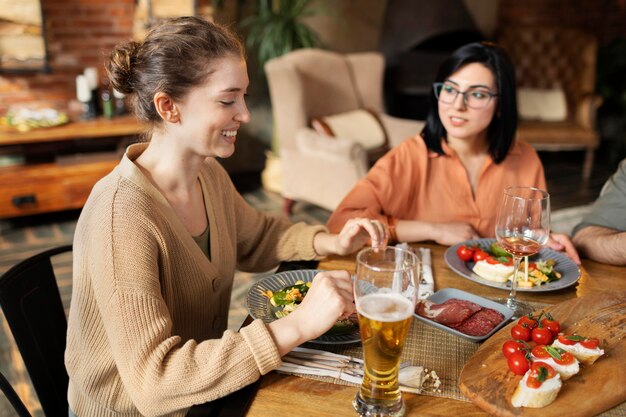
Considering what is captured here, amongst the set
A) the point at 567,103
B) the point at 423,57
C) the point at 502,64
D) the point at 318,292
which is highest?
the point at 502,64

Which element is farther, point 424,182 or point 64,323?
point 424,182

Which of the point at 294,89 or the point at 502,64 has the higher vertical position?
the point at 502,64

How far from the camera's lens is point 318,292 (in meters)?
1.07

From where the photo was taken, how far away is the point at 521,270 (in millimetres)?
1428

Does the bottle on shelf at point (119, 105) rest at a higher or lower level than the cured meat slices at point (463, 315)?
lower

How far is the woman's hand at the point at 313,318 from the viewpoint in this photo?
41.1 inches

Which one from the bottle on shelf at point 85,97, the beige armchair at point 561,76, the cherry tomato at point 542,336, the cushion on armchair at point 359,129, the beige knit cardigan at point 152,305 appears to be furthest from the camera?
the beige armchair at point 561,76

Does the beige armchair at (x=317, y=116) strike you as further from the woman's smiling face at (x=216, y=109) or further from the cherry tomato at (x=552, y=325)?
the cherry tomato at (x=552, y=325)

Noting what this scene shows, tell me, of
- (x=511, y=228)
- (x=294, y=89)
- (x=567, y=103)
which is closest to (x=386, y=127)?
(x=294, y=89)

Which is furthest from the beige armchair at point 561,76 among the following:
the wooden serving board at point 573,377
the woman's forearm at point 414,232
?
the wooden serving board at point 573,377

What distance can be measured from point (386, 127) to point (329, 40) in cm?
134

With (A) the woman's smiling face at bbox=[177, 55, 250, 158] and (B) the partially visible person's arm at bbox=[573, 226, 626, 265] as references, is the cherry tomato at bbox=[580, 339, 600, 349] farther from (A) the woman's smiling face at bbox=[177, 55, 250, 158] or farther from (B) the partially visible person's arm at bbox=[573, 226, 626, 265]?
(A) the woman's smiling face at bbox=[177, 55, 250, 158]

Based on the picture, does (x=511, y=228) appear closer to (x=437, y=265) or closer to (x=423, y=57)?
(x=437, y=265)

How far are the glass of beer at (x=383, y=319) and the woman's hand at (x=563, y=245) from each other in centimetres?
80
